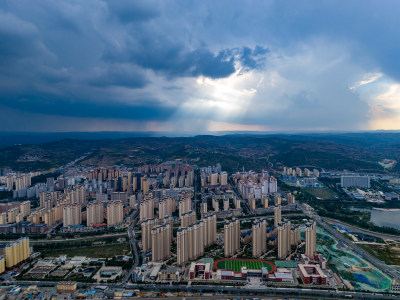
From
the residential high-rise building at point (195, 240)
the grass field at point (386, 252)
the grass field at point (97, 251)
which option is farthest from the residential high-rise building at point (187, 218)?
the grass field at point (386, 252)

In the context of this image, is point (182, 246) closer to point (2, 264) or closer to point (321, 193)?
point (2, 264)

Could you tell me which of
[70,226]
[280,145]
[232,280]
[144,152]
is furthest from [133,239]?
[280,145]

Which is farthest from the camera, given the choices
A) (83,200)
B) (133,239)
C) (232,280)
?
(83,200)

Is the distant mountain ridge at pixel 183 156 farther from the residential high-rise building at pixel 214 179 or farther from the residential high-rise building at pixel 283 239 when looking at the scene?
the residential high-rise building at pixel 283 239

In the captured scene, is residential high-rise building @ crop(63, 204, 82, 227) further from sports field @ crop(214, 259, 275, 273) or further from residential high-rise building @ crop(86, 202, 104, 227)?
sports field @ crop(214, 259, 275, 273)

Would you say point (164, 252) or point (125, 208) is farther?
point (125, 208)

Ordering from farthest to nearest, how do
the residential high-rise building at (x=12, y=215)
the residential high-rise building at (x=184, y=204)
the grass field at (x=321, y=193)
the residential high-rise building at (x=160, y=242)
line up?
the grass field at (x=321, y=193)
the residential high-rise building at (x=184, y=204)
the residential high-rise building at (x=12, y=215)
the residential high-rise building at (x=160, y=242)

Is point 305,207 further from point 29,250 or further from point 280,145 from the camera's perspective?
point 280,145
